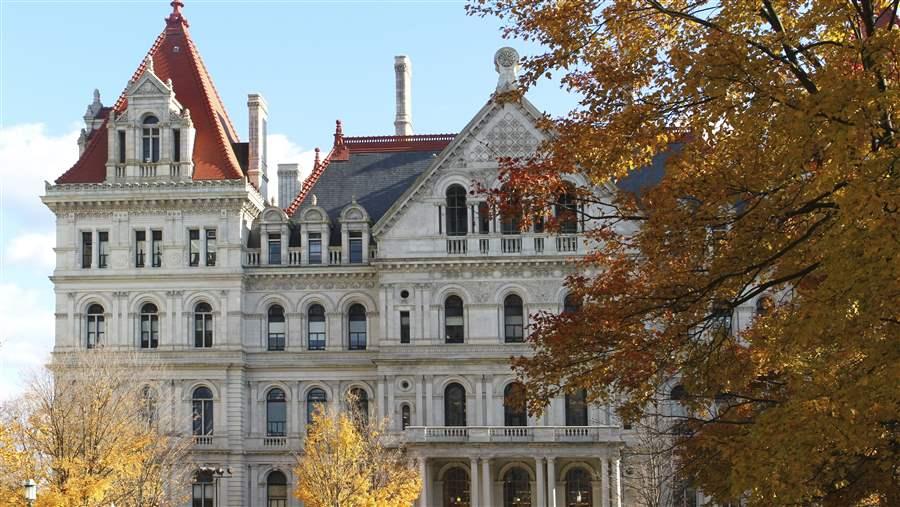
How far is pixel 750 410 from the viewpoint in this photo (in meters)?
22.5

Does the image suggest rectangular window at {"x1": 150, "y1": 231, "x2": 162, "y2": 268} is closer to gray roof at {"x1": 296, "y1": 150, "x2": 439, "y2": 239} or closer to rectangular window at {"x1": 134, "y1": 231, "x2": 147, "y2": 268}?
rectangular window at {"x1": 134, "y1": 231, "x2": 147, "y2": 268}

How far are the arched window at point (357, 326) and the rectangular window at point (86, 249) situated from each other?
11438 mm

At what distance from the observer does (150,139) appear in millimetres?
57469

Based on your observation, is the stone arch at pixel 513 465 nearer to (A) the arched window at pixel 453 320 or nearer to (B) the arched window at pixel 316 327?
(A) the arched window at pixel 453 320

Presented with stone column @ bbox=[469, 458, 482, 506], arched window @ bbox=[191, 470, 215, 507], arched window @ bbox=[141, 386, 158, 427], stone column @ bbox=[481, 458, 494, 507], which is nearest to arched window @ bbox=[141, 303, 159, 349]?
arched window @ bbox=[141, 386, 158, 427]

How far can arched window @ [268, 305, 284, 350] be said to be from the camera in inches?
2263

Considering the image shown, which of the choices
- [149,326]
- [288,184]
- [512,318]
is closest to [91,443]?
[149,326]

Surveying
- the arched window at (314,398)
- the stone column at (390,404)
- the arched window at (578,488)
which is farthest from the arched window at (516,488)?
the arched window at (314,398)

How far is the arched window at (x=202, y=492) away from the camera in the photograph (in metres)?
55.6

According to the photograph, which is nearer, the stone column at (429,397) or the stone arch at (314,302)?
the stone column at (429,397)

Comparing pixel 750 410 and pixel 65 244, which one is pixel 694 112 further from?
pixel 65 244

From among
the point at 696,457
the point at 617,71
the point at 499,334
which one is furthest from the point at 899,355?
the point at 499,334

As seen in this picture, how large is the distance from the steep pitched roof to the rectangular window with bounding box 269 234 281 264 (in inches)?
120

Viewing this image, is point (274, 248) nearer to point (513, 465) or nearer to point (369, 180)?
point (369, 180)
